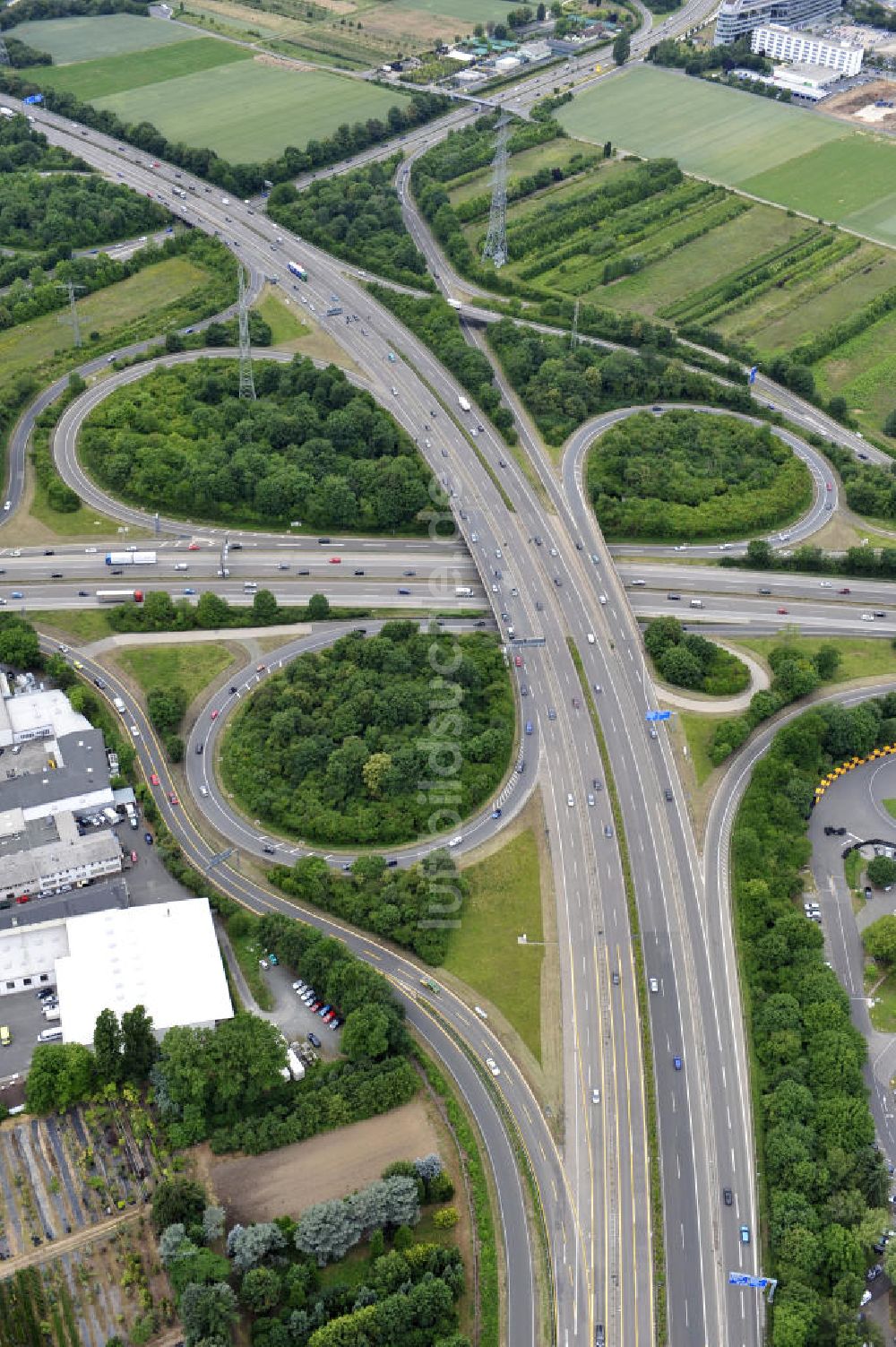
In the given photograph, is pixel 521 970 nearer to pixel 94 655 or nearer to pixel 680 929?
pixel 680 929

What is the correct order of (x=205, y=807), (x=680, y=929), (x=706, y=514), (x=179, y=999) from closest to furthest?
(x=179, y=999) < (x=680, y=929) < (x=205, y=807) < (x=706, y=514)

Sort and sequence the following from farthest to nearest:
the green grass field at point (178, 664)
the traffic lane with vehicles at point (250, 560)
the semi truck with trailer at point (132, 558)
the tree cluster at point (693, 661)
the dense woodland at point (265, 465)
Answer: the dense woodland at point (265, 465) → the semi truck with trailer at point (132, 558) → the traffic lane with vehicles at point (250, 560) → the tree cluster at point (693, 661) → the green grass field at point (178, 664)

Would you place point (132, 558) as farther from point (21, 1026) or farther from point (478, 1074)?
point (478, 1074)

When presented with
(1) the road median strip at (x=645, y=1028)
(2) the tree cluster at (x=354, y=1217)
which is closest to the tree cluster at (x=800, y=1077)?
(1) the road median strip at (x=645, y=1028)

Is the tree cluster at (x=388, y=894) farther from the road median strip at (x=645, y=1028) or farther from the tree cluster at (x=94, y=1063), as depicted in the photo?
the tree cluster at (x=94, y=1063)

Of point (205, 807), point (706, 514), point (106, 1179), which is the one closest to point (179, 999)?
point (106, 1179)

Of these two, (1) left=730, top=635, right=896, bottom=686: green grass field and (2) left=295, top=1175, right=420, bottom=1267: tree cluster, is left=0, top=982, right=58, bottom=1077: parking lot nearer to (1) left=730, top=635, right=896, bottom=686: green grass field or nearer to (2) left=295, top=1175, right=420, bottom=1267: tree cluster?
(2) left=295, top=1175, right=420, bottom=1267: tree cluster
